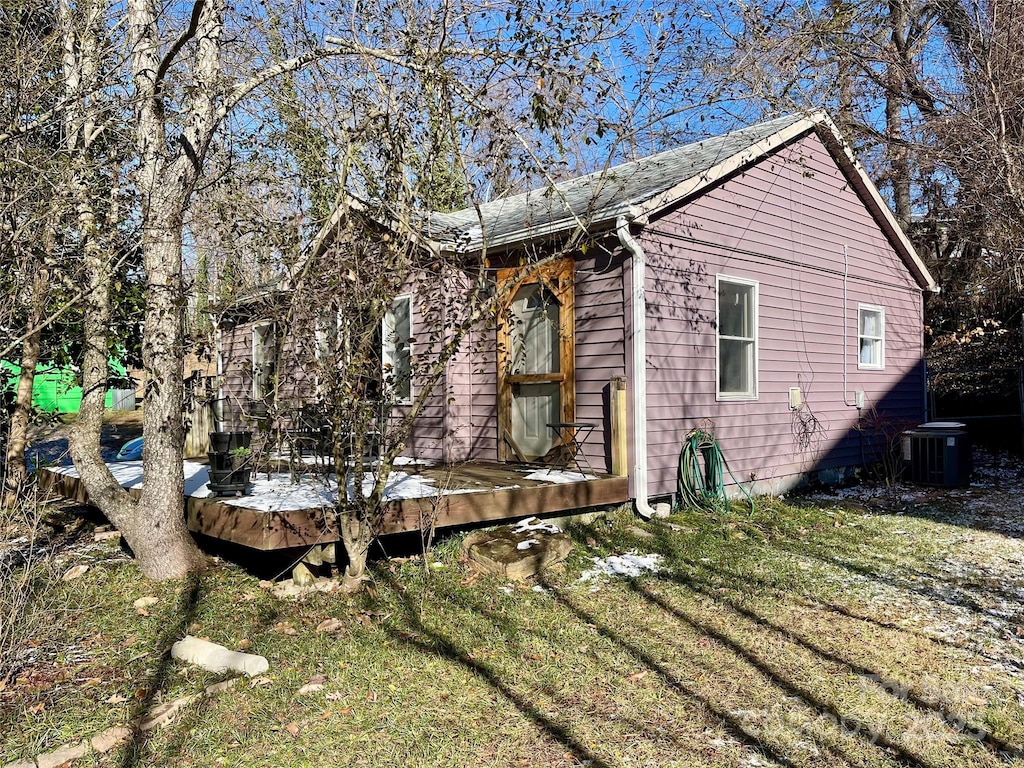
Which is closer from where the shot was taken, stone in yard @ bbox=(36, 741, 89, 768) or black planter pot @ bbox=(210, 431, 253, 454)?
stone in yard @ bbox=(36, 741, 89, 768)

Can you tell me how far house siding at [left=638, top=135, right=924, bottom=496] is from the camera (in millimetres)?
7762

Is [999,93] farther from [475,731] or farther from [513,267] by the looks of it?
[475,731]

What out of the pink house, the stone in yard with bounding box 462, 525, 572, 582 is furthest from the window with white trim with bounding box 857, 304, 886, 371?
the stone in yard with bounding box 462, 525, 572, 582

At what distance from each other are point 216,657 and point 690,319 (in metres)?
5.68

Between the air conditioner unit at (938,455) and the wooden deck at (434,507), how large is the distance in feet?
18.4

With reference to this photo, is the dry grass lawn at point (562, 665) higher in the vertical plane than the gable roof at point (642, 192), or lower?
lower

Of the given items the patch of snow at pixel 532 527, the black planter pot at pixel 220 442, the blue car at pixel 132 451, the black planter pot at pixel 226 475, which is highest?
the black planter pot at pixel 220 442

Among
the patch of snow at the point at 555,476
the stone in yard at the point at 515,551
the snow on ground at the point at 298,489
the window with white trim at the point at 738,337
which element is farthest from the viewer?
the window with white trim at the point at 738,337

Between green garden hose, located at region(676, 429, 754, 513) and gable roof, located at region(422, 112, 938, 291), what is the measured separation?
2409 mm

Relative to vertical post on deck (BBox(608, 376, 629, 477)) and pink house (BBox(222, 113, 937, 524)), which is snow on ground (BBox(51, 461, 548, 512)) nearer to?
vertical post on deck (BBox(608, 376, 629, 477))

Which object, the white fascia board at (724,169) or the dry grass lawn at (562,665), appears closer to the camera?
the dry grass lawn at (562,665)

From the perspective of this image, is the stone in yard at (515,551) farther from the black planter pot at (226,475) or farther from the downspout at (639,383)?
the black planter pot at (226,475)

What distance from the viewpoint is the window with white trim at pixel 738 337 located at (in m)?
8.61

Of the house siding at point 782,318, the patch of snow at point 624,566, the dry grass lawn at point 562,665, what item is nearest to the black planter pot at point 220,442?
the dry grass lawn at point 562,665
